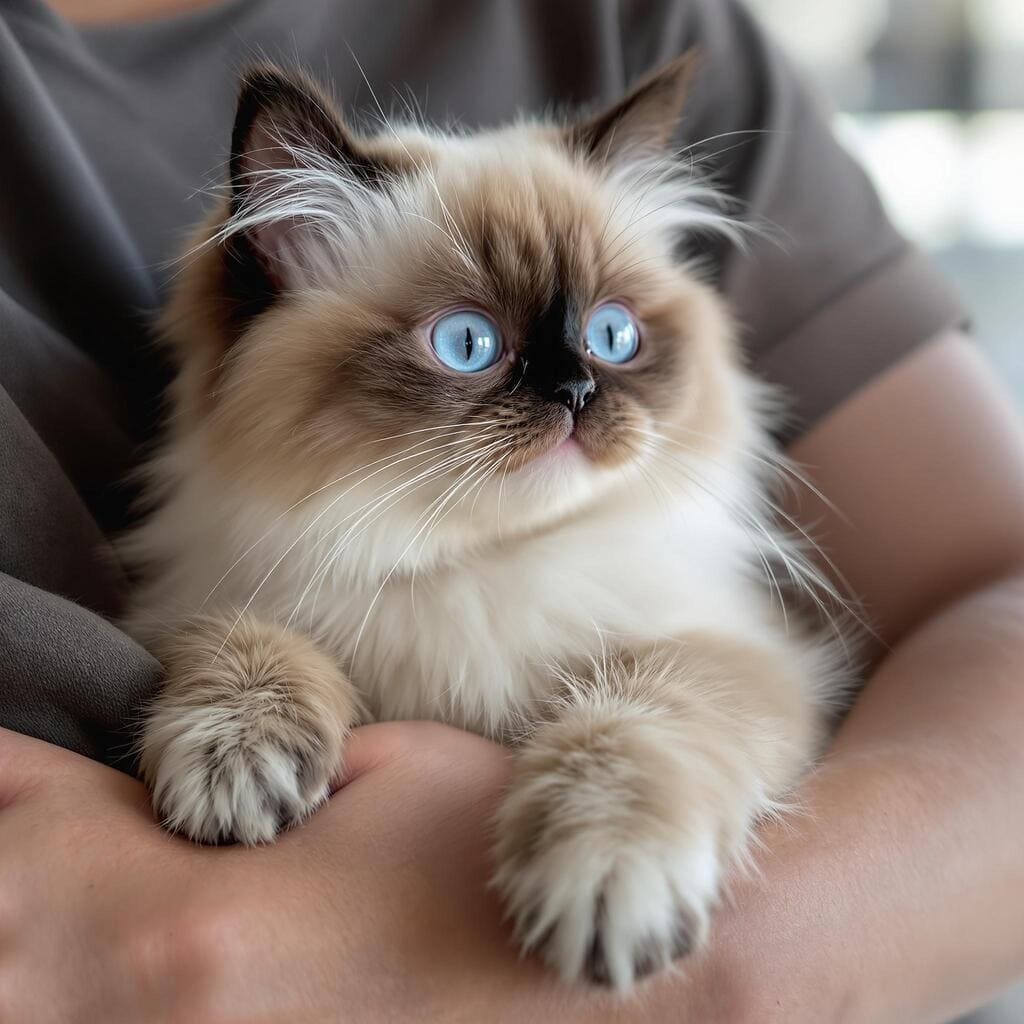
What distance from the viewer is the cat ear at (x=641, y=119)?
117 centimetres

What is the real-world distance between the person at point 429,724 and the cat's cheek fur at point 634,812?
0.05 meters

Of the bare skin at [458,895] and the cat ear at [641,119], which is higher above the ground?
the cat ear at [641,119]

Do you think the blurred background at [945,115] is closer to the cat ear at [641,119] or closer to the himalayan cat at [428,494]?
the cat ear at [641,119]

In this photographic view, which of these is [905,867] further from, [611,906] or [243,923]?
[243,923]

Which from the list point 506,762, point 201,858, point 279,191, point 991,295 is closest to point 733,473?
point 506,762

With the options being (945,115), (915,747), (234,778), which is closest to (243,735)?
(234,778)

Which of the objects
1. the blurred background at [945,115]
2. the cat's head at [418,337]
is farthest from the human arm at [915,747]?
the blurred background at [945,115]

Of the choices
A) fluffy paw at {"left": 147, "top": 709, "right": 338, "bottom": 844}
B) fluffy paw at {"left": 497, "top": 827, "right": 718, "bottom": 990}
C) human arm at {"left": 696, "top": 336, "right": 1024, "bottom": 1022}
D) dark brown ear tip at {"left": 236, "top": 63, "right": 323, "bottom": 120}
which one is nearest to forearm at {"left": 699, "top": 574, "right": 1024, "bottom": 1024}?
human arm at {"left": 696, "top": 336, "right": 1024, "bottom": 1022}

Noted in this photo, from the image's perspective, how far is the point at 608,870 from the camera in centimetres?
70

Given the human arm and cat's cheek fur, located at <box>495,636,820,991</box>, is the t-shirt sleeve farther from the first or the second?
cat's cheek fur, located at <box>495,636,820,991</box>

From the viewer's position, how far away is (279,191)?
3.43ft

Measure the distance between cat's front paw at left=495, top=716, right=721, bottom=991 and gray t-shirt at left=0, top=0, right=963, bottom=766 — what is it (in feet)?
1.38

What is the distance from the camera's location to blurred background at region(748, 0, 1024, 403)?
256cm

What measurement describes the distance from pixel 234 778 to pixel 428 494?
1.09 ft
